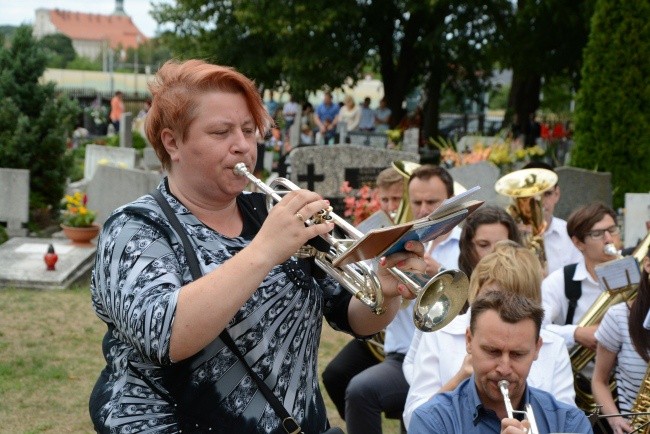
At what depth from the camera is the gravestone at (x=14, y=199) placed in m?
12.4

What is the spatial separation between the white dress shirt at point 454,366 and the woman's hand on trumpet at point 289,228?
1886 mm

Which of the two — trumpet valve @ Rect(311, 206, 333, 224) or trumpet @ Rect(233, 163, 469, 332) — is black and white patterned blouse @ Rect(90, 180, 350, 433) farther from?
trumpet valve @ Rect(311, 206, 333, 224)

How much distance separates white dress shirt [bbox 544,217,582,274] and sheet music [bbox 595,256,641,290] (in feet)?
6.81

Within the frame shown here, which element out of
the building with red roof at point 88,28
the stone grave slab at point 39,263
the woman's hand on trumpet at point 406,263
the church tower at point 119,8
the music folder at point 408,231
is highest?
the church tower at point 119,8

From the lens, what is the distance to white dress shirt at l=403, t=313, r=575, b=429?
13.9 feet

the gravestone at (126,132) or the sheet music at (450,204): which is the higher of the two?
the sheet music at (450,204)

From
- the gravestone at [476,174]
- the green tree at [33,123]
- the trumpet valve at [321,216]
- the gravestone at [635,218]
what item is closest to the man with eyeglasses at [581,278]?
the trumpet valve at [321,216]

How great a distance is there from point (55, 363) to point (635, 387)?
5010 millimetres

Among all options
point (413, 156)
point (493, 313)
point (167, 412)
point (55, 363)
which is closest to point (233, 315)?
point (167, 412)

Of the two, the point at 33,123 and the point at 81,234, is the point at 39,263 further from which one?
the point at 33,123

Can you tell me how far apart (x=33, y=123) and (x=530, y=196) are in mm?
8035

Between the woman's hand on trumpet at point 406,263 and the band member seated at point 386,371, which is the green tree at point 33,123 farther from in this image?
the woman's hand on trumpet at point 406,263

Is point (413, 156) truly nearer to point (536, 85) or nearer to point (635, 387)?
point (635, 387)

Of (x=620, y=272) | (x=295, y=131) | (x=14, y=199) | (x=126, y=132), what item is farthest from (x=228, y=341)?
(x=295, y=131)
